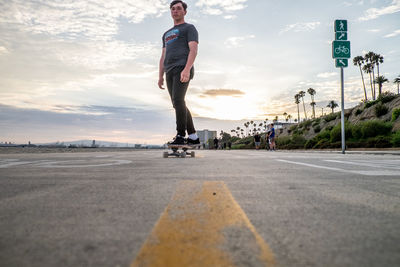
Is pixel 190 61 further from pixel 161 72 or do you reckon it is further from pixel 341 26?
pixel 341 26

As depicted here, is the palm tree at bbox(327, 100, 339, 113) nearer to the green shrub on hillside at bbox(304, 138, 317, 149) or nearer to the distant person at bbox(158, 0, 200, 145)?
the green shrub on hillside at bbox(304, 138, 317, 149)

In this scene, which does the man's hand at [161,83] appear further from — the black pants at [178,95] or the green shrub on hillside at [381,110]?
the green shrub on hillside at [381,110]

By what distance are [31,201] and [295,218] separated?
1466 millimetres

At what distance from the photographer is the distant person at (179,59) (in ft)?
22.1

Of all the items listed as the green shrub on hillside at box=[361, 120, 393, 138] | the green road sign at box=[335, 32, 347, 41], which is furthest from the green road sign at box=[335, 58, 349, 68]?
the green shrub on hillside at box=[361, 120, 393, 138]

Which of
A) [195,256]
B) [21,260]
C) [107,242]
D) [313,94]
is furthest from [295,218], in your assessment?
[313,94]

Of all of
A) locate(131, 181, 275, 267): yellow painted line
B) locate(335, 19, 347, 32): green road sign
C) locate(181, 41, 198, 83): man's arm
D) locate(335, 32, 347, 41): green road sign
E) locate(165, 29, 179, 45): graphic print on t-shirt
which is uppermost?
locate(335, 19, 347, 32): green road sign

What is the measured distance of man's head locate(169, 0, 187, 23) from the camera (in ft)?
23.4

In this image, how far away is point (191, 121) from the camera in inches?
295

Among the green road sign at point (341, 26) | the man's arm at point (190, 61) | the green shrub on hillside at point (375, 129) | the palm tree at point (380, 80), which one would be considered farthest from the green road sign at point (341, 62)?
the palm tree at point (380, 80)

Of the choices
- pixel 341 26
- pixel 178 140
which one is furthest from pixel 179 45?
pixel 341 26

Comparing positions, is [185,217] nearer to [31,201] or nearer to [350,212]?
[350,212]

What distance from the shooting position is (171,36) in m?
7.10

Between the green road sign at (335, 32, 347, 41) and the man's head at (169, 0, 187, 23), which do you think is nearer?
the man's head at (169, 0, 187, 23)
